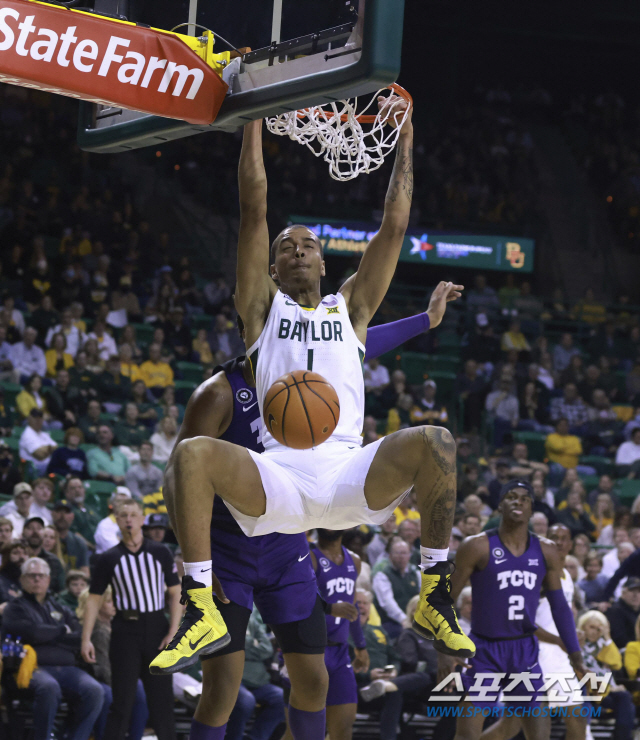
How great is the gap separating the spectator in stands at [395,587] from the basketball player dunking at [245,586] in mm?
4580

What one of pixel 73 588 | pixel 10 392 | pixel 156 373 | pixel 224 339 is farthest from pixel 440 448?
pixel 224 339

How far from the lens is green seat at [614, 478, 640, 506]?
15.0m

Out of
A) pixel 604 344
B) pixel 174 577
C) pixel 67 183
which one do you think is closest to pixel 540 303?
pixel 604 344

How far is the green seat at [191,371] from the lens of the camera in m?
14.7

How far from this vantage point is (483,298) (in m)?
19.1

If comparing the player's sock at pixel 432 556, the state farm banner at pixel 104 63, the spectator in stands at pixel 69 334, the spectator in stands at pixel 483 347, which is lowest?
the player's sock at pixel 432 556

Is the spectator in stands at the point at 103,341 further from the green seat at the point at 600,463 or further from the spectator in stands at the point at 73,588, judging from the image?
the green seat at the point at 600,463

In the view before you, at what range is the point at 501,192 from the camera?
2217 centimetres

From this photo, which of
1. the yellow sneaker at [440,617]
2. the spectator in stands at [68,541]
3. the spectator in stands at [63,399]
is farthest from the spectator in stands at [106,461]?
the yellow sneaker at [440,617]

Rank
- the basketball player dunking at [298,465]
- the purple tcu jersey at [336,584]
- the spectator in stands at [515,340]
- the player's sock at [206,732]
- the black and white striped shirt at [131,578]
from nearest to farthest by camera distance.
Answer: the basketball player dunking at [298,465], the player's sock at [206,732], the purple tcu jersey at [336,584], the black and white striped shirt at [131,578], the spectator in stands at [515,340]

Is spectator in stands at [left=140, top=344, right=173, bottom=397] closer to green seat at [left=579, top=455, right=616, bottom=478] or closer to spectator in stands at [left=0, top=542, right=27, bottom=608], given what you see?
spectator in stands at [left=0, top=542, right=27, bottom=608]

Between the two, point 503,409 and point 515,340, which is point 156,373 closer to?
point 503,409

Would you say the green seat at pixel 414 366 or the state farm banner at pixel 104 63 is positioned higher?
the state farm banner at pixel 104 63

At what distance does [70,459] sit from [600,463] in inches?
309
